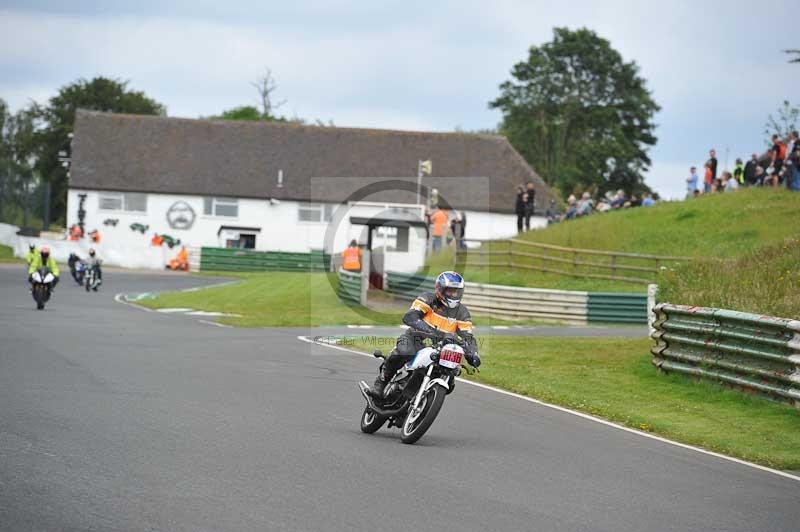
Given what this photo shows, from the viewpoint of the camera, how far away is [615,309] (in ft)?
112

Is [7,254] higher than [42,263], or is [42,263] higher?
[42,263]

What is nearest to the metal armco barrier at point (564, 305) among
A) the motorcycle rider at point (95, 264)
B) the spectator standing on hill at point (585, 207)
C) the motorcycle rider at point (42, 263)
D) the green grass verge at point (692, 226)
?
the green grass verge at point (692, 226)

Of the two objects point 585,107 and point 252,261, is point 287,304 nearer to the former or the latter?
point 252,261

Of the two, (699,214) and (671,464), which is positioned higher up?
(699,214)

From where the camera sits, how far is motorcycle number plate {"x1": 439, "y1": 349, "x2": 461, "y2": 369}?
11445 mm

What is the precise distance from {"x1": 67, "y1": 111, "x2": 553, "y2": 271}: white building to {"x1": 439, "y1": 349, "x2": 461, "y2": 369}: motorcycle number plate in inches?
2267

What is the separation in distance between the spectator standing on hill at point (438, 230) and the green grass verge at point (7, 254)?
3493cm

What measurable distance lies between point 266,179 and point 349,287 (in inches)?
1486

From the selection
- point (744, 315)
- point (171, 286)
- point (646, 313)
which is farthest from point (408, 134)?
point (744, 315)

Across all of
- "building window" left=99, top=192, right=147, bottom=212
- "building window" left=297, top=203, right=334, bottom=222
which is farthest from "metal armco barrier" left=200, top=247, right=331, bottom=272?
"building window" left=99, top=192, right=147, bottom=212

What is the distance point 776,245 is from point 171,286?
31099 millimetres

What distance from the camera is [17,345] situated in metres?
19.5

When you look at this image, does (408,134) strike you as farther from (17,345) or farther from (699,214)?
(17,345)

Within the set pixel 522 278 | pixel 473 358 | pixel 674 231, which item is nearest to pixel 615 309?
pixel 522 278
